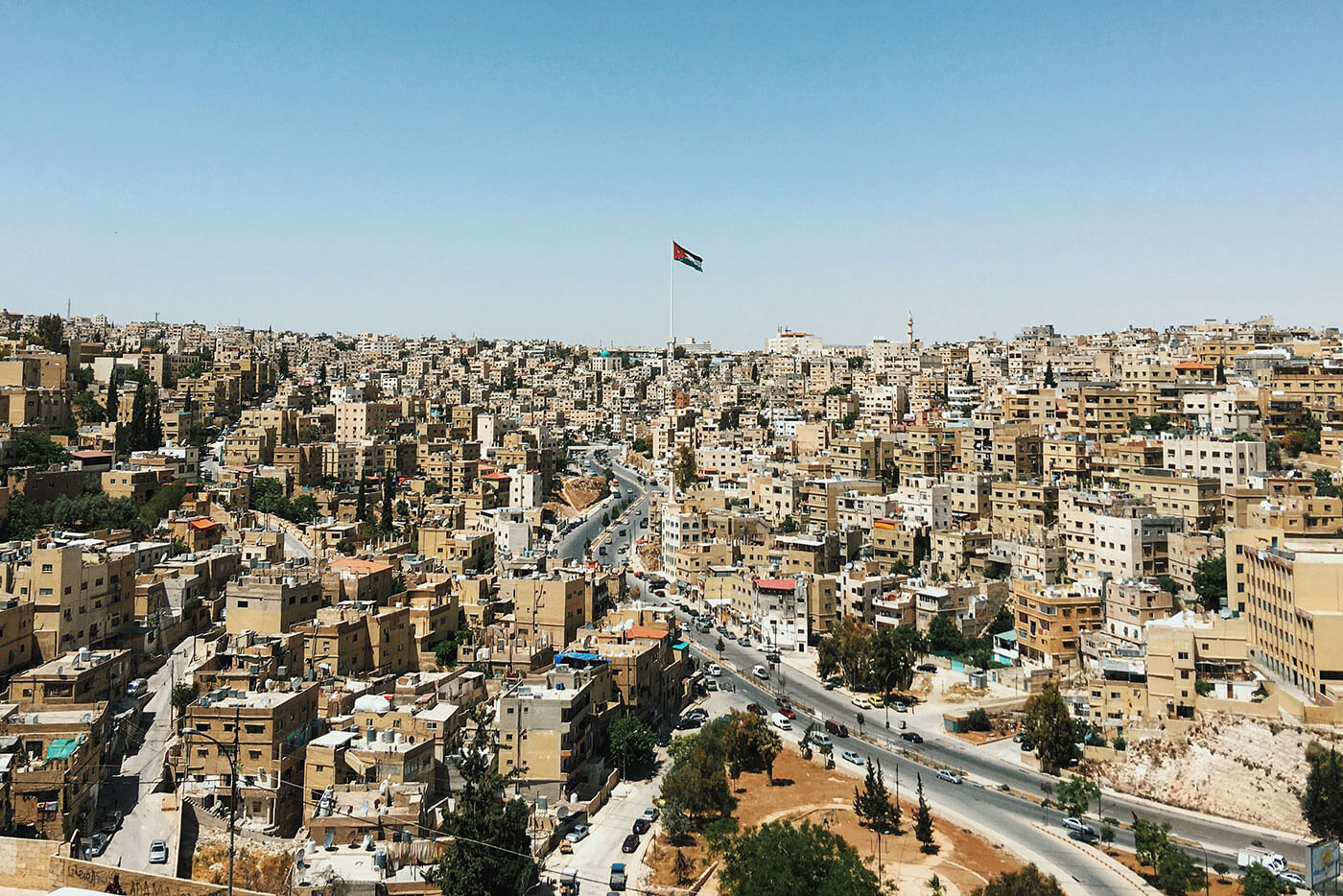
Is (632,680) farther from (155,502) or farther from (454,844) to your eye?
(155,502)

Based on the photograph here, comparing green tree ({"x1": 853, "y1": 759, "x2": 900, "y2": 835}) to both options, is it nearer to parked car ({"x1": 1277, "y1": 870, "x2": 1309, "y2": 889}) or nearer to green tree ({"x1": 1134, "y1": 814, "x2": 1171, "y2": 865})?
green tree ({"x1": 1134, "y1": 814, "x2": 1171, "y2": 865})

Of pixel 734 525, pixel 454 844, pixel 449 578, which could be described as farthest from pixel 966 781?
pixel 734 525

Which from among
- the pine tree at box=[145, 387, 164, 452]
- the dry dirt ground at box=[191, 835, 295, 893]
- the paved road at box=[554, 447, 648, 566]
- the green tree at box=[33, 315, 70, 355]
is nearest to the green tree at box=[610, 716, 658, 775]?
the dry dirt ground at box=[191, 835, 295, 893]

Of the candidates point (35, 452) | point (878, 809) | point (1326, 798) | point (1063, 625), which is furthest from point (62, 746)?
point (35, 452)

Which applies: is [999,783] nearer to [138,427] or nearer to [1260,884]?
[1260,884]

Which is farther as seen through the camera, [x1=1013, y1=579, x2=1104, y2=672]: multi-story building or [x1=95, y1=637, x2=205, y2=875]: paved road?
[x1=1013, y1=579, x2=1104, y2=672]: multi-story building
